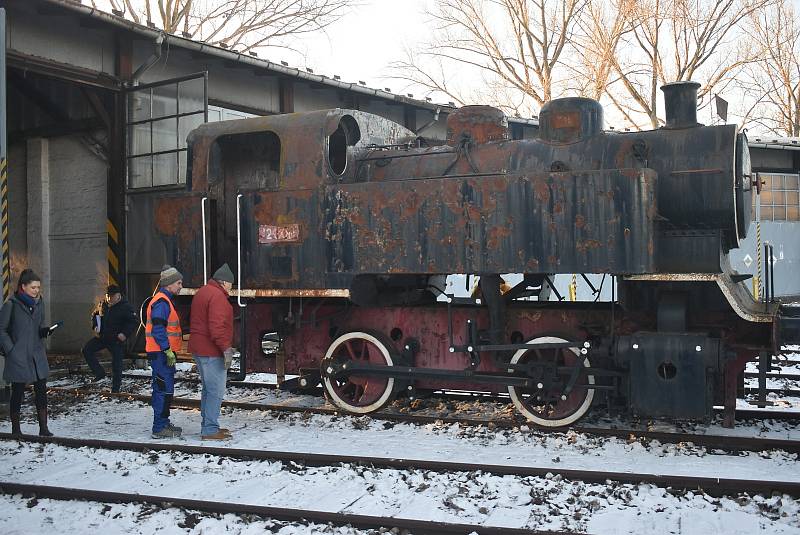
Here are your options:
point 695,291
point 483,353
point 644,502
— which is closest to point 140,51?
point 483,353

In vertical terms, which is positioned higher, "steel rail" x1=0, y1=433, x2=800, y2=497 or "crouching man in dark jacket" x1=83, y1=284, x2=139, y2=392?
"crouching man in dark jacket" x1=83, y1=284, x2=139, y2=392

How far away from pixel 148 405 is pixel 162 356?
1.87 m

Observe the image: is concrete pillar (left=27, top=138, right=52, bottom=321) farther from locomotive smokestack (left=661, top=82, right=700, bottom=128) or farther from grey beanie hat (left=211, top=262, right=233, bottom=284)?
locomotive smokestack (left=661, top=82, right=700, bottom=128)

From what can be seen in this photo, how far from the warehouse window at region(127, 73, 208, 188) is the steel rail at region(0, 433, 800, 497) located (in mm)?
6315

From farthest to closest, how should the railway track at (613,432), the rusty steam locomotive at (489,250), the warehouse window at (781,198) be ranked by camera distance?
the warehouse window at (781,198) → the rusty steam locomotive at (489,250) → the railway track at (613,432)

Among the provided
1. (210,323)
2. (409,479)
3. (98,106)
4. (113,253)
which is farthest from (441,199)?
(98,106)

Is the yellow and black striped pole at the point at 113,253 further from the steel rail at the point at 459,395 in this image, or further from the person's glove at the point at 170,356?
the person's glove at the point at 170,356

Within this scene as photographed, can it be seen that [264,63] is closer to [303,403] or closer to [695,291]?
[303,403]

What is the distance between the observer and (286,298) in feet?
26.2

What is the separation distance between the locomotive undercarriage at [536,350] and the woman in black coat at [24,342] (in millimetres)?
2178

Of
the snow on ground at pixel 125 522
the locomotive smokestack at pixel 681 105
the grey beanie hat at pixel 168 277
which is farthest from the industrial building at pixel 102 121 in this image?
the snow on ground at pixel 125 522

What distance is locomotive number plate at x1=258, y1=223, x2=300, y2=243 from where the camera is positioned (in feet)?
24.9

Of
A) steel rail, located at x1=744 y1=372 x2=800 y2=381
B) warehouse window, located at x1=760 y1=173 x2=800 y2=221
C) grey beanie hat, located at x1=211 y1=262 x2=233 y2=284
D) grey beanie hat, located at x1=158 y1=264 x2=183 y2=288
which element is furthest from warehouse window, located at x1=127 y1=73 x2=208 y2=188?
warehouse window, located at x1=760 y1=173 x2=800 y2=221

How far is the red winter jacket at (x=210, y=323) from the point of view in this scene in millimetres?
6652
